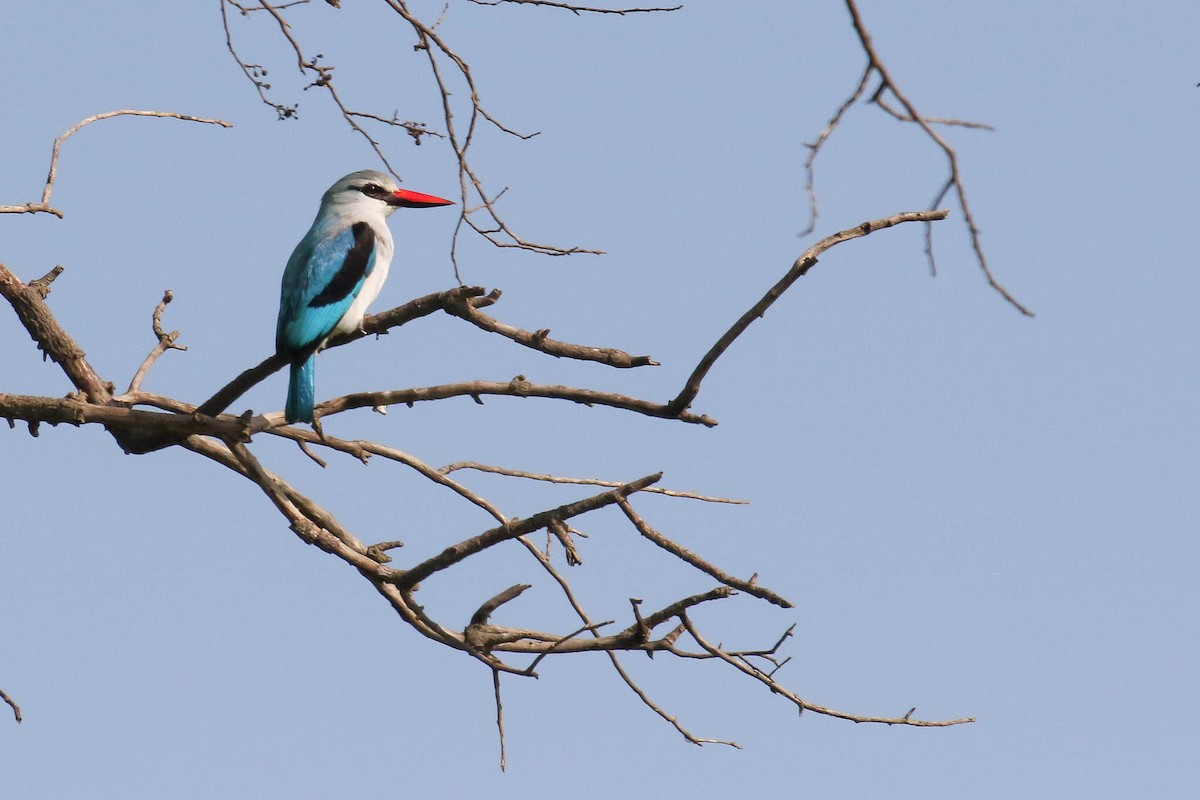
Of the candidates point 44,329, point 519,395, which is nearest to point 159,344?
point 44,329

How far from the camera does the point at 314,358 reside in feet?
18.0

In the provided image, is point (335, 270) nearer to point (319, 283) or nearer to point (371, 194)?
point (319, 283)

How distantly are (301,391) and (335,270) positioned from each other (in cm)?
84

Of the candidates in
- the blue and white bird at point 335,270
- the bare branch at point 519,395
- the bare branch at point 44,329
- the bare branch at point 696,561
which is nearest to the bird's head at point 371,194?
the blue and white bird at point 335,270

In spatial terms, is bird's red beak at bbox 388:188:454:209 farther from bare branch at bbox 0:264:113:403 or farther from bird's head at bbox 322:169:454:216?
bare branch at bbox 0:264:113:403

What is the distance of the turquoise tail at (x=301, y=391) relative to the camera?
511cm

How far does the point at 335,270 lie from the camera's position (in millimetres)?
5898

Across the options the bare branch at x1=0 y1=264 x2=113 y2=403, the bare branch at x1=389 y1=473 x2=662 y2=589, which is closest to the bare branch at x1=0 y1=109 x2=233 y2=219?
the bare branch at x1=0 y1=264 x2=113 y2=403

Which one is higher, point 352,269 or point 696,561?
point 352,269

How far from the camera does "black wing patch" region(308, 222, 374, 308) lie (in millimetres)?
5719

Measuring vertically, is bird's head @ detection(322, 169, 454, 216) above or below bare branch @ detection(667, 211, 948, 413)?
above

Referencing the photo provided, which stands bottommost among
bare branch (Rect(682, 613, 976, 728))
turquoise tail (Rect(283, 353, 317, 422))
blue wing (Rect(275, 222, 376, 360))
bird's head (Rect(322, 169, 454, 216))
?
bare branch (Rect(682, 613, 976, 728))

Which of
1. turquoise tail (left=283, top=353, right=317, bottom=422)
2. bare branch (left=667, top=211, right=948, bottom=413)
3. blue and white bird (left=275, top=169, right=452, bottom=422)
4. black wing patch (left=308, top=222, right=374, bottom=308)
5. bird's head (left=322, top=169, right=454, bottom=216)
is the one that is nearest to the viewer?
bare branch (left=667, top=211, right=948, bottom=413)

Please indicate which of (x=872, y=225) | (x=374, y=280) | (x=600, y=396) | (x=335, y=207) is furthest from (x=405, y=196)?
(x=872, y=225)
